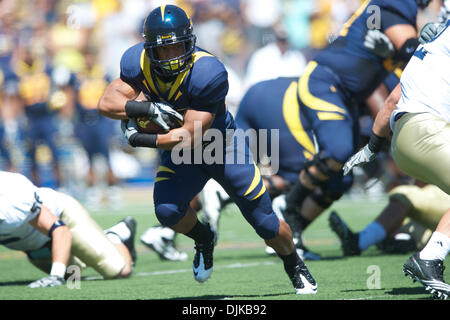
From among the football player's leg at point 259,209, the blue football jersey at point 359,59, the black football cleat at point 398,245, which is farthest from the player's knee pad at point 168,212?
the blue football jersey at point 359,59

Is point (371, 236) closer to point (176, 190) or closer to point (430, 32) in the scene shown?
point (176, 190)

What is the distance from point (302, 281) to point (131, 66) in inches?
59.4

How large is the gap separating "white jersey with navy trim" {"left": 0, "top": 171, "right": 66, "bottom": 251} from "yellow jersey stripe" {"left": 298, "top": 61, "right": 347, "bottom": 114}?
2.15 meters

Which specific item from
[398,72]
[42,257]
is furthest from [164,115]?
[398,72]

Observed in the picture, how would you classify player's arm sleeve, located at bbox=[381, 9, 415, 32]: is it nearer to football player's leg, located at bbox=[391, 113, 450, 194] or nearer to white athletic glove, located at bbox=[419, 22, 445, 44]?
white athletic glove, located at bbox=[419, 22, 445, 44]

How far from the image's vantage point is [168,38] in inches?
166

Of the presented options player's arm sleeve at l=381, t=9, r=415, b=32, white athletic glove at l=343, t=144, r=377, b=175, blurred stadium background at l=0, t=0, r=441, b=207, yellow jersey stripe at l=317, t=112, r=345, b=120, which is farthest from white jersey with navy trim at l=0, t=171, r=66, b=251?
blurred stadium background at l=0, t=0, r=441, b=207
